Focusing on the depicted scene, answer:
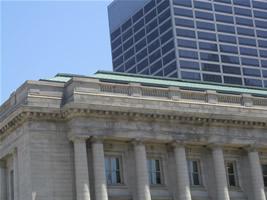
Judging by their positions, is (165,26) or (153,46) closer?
(165,26)

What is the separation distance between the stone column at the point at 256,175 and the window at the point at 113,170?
12.0 meters

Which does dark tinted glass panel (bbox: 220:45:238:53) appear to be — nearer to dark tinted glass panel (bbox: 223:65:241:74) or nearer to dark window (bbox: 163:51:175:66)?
dark tinted glass panel (bbox: 223:65:241:74)

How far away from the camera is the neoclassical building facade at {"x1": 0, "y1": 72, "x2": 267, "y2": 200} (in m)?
50.4

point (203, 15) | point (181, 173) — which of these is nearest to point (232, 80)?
point (203, 15)

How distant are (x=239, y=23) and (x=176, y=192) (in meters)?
110

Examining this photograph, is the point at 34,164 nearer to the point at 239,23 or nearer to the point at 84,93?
the point at 84,93

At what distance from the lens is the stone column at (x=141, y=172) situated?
51.6m

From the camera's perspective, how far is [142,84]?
189 ft

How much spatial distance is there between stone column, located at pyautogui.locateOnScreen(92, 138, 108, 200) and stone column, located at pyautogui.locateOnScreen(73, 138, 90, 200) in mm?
712

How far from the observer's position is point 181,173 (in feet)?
177

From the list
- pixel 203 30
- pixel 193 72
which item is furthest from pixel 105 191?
pixel 203 30

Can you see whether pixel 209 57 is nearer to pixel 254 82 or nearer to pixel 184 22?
pixel 184 22

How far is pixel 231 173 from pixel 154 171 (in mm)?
7653

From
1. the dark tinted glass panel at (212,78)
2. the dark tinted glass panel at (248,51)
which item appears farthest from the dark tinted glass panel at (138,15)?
the dark tinted glass panel at (212,78)
